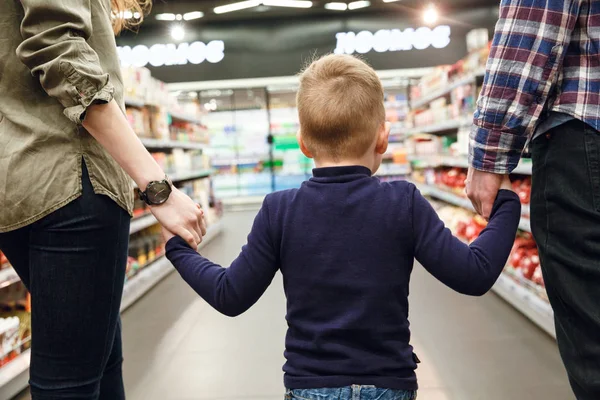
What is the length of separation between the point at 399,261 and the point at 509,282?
264 centimetres

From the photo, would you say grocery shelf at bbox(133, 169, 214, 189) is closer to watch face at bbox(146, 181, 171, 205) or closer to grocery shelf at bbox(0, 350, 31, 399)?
grocery shelf at bbox(0, 350, 31, 399)

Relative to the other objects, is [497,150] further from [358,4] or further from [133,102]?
[358,4]

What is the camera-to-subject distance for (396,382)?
875mm

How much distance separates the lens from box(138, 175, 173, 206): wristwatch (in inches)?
36.8

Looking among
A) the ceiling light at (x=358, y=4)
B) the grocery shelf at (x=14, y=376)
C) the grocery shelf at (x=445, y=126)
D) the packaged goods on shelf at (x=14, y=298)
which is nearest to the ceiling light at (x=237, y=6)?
the ceiling light at (x=358, y=4)

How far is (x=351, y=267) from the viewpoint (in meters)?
0.87

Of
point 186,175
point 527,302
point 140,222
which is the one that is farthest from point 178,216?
point 186,175

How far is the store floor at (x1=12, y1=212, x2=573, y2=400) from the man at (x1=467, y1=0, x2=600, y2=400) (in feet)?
4.28

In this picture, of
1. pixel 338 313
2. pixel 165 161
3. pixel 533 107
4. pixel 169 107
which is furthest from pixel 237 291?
pixel 169 107

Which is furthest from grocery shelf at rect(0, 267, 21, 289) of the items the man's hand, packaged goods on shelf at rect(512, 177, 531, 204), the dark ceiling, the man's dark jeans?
the dark ceiling

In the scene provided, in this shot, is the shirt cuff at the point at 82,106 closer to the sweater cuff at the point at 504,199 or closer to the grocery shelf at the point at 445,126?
the sweater cuff at the point at 504,199

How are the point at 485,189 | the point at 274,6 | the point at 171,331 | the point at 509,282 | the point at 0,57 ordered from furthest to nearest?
the point at 274,6 < the point at 509,282 < the point at 171,331 < the point at 485,189 < the point at 0,57

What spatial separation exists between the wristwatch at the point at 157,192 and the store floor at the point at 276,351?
1.43 m

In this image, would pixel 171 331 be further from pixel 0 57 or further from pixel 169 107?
pixel 169 107
